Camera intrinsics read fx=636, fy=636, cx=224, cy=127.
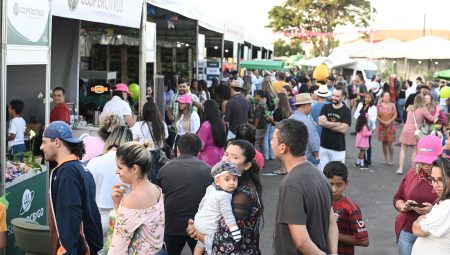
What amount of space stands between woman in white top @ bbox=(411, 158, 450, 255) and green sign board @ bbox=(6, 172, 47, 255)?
337 centimetres

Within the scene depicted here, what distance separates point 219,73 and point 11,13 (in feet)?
44.7

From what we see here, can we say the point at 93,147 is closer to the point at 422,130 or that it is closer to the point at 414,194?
the point at 414,194

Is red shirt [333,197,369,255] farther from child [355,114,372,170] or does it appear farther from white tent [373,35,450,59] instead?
white tent [373,35,450,59]

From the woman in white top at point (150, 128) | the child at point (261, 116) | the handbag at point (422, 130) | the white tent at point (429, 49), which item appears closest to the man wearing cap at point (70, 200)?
the woman in white top at point (150, 128)

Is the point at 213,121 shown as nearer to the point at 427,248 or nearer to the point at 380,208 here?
the point at 380,208


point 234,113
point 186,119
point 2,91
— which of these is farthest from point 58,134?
point 234,113

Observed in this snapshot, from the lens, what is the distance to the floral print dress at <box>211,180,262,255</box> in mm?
4227

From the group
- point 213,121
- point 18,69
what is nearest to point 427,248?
point 213,121

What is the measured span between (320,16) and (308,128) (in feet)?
147

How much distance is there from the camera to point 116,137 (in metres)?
5.54

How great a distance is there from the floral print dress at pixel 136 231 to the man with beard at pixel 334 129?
550 centimetres

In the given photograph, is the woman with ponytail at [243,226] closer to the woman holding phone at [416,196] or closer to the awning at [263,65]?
the woman holding phone at [416,196]

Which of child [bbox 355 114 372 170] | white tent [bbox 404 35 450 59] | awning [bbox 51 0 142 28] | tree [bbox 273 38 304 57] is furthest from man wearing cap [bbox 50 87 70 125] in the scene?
tree [bbox 273 38 304 57]

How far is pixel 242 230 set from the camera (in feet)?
13.9
